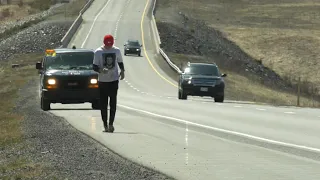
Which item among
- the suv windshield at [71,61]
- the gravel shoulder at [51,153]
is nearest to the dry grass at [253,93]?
the suv windshield at [71,61]

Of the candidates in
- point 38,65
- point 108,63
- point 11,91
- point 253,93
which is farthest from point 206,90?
point 108,63

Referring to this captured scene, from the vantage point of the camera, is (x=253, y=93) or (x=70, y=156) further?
(x=253, y=93)

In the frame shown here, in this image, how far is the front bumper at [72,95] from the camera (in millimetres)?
20953

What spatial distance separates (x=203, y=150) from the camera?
1208cm

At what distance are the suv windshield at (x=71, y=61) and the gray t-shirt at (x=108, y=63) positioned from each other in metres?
7.38

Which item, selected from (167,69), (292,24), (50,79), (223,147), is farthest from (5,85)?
(292,24)

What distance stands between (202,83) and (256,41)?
2072 inches

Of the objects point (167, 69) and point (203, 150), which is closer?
point (203, 150)

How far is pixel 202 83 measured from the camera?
31.5 metres

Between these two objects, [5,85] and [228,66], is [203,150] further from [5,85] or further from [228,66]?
[228,66]

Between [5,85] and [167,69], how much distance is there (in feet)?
62.4

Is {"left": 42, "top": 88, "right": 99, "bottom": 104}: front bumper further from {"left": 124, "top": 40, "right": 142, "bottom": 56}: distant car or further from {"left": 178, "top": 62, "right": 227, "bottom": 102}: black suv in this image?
{"left": 124, "top": 40, "right": 142, "bottom": 56}: distant car

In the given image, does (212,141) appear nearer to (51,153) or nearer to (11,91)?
(51,153)

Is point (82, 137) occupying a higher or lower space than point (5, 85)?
higher
